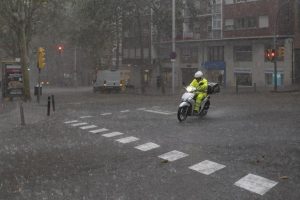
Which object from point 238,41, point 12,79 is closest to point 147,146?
point 12,79

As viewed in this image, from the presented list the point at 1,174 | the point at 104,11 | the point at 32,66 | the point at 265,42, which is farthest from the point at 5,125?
the point at 32,66

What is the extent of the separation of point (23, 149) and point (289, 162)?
6.13 metres

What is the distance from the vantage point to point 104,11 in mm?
44375

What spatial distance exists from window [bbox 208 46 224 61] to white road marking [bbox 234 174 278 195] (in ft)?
154

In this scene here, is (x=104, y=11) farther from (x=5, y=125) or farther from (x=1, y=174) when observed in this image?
(x=1, y=174)

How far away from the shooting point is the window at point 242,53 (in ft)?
165

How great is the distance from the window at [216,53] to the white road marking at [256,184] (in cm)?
4697

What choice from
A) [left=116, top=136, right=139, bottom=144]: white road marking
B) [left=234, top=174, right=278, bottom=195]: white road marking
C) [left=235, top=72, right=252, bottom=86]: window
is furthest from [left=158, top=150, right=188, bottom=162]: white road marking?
[left=235, top=72, right=252, bottom=86]: window

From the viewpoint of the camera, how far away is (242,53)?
51312 millimetres

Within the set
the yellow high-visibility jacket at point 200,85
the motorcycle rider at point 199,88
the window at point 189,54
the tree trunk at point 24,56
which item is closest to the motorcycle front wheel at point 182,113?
the motorcycle rider at point 199,88

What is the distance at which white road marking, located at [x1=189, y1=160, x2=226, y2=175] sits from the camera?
8.61m

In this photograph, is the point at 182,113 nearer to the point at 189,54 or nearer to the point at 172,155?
the point at 172,155

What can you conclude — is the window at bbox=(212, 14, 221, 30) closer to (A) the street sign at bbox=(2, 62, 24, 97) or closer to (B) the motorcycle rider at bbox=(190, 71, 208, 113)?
(A) the street sign at bbox=(2, 62, 24, 97)

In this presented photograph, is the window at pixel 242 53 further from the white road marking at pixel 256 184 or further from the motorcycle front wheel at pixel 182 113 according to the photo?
the white road marking at pixel 256 184
